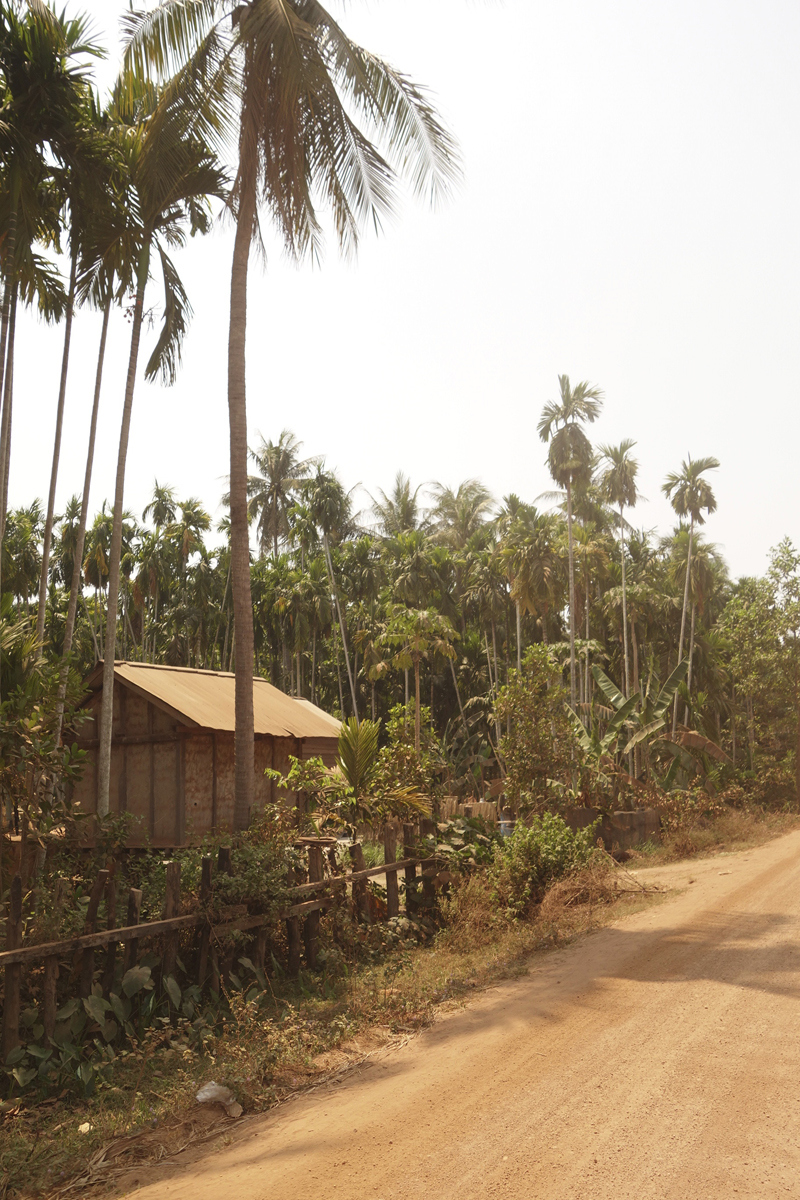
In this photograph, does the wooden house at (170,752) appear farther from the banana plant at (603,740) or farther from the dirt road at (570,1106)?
the dirt road at (570,1106)

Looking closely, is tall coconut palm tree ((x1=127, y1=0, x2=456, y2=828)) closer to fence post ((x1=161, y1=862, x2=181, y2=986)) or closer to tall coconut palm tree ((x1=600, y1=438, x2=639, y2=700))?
fence post ((x1=161, y1=862, x2=181, y2=986))

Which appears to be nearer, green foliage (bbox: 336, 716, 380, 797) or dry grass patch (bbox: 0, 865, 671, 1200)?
dry grass patch (bbox: 0, 865, 671, 1200)

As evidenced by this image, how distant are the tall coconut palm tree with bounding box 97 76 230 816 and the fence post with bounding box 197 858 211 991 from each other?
5926mm

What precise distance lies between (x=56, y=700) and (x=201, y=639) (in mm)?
34420

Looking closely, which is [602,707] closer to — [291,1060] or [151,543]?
[291,1060]

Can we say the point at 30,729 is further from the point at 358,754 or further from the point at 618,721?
the point at 618,721

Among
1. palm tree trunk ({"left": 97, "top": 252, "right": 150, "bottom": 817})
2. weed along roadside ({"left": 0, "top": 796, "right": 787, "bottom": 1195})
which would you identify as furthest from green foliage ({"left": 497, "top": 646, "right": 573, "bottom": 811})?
palm tree trunk ({"left": 97, "top": 252, "right": 150, "bottom": 817})

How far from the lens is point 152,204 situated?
1285 centimetres

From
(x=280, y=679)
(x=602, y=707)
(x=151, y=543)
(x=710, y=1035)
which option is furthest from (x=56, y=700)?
(x=280, y=679)

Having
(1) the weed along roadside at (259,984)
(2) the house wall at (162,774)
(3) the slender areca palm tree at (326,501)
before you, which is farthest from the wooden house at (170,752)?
(3) the slender areca palm tree at (326,501)

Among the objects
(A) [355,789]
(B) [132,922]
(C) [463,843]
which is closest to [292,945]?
(B) [132,922]

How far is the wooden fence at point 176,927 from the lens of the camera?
7137mm

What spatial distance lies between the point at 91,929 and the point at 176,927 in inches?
32.1

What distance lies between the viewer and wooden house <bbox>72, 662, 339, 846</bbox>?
15.6 metres
